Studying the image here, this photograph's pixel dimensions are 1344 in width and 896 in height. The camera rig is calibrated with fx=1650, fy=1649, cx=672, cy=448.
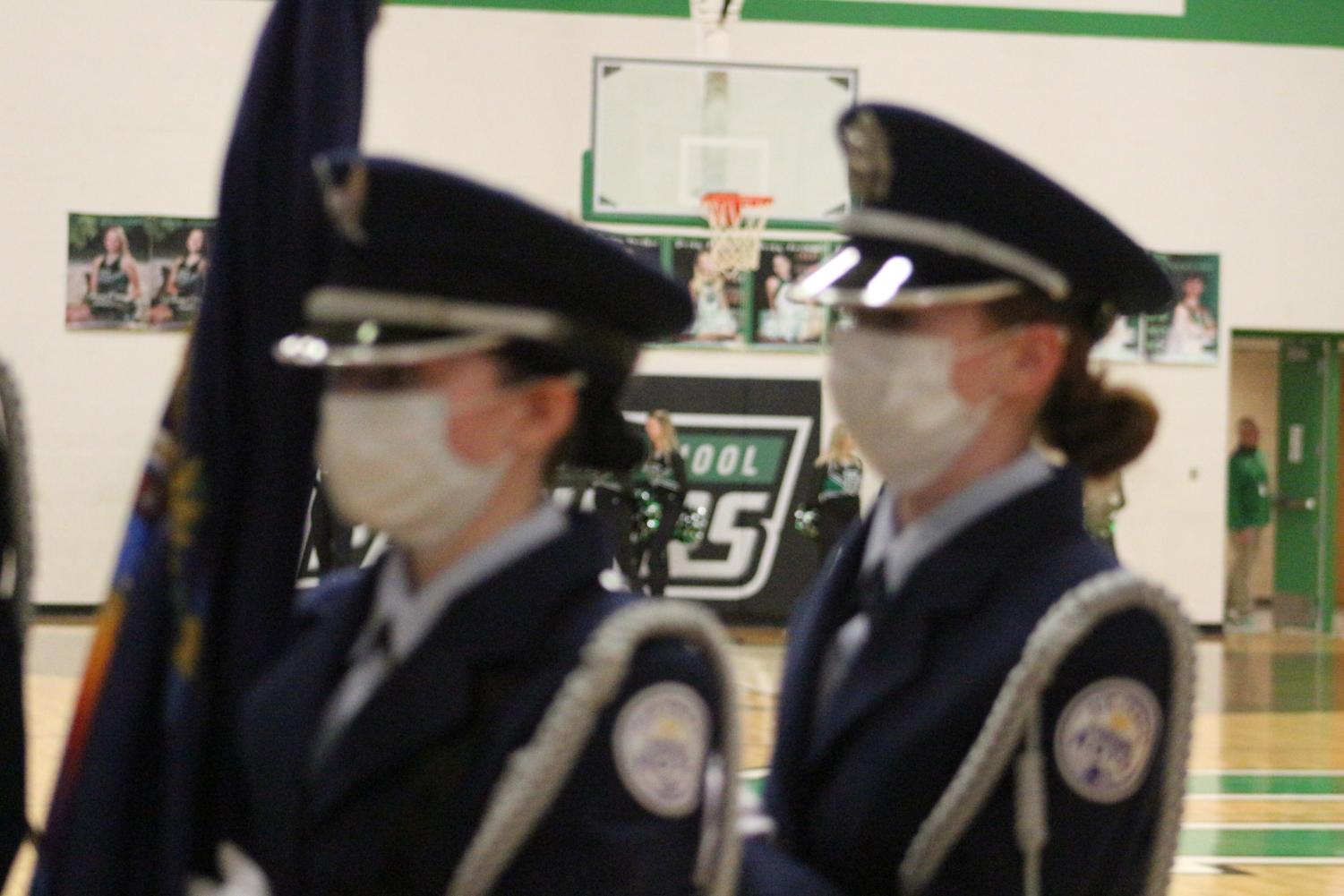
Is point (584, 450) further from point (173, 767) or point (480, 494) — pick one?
point (173, 767)

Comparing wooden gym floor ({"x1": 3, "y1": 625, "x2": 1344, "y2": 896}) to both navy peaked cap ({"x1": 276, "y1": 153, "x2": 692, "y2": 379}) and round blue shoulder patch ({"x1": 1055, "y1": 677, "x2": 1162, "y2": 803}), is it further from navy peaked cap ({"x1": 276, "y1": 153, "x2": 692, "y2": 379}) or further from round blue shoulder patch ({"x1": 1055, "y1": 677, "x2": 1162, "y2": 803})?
navy peaked cap ({"x1": 276, "y1": 153, "x2": 692, "y2": 379})

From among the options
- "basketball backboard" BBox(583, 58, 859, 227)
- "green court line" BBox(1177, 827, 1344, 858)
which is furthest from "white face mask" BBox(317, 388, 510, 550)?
"basketball backboard" BBox(583, 58, 859, 227)

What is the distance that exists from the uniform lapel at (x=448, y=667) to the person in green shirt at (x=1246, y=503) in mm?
12893

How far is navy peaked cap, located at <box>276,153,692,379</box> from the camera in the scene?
4.45 ft

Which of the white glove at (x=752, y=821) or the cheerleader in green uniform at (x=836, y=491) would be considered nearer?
the white glove at (x=752, y=821)

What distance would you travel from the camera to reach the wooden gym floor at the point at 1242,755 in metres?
5.02

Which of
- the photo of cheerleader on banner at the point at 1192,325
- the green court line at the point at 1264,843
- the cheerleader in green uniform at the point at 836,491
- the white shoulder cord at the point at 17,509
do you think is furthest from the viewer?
the photo of cheerleader on banner at the point at 1192,325

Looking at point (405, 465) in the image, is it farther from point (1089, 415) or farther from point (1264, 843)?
point (1264, 843)

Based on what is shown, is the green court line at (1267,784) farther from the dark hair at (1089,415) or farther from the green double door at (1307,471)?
the green double door at (1307,471)

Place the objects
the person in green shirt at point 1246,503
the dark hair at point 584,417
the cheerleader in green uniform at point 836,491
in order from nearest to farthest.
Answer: the dark hair at point 584,417 → the cheerleader in green uniform at point 836,491 → the person in green shirt at point 1246,503

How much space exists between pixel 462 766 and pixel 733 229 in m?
9.84

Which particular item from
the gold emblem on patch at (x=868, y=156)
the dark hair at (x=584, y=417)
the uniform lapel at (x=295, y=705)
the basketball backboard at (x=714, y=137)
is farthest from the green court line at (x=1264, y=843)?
the basketball backboard at (x=714, y=137)

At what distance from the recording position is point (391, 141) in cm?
1214

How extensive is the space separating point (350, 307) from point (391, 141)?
11.1m
